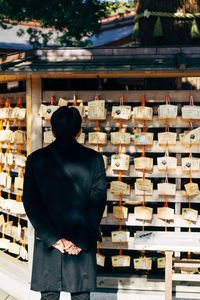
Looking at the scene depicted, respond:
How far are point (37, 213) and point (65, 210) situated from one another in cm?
22

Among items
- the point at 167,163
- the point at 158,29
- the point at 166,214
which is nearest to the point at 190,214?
the point at 166,214

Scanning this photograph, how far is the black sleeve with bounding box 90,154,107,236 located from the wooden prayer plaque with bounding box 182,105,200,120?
4.40ft

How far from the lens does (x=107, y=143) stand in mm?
3881

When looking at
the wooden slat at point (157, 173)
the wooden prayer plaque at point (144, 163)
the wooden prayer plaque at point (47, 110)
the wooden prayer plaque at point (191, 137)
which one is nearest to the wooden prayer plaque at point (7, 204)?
the wooden prayer plaque at point (47, 110)

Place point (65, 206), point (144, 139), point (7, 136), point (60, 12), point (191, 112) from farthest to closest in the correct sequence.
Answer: point (60, 12)
point (7, 136)
point (144, 139)
point (191, 112)
point (65, 206)

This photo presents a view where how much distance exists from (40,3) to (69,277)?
7937 mm

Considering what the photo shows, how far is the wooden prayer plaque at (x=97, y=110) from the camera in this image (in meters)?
3.75

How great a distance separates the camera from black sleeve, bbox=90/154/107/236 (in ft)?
8.76

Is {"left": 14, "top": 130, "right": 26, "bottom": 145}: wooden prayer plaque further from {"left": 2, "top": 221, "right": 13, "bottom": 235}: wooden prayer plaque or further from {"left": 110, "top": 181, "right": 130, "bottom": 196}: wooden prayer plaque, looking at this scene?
{"left": 110, "top": 181, "right": 130, "bottom": 196}: wooden prayer plaque

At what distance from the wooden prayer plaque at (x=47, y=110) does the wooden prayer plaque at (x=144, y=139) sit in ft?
3.04

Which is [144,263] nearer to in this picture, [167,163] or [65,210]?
[167,163]

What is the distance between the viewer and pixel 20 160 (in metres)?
4.17

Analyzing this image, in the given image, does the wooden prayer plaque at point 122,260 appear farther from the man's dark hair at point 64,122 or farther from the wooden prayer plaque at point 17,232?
the man's dark hair at point 64,122

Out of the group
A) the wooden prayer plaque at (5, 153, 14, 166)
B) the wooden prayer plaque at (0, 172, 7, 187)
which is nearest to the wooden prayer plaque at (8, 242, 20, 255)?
the wooden prayer plaque at (0, 172, 7, 187)
